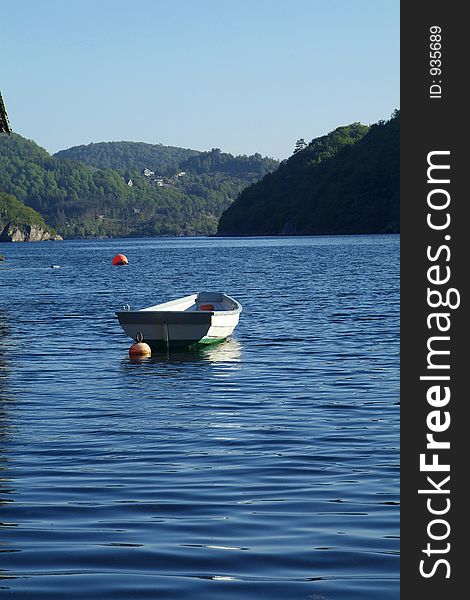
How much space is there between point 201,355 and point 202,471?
15867 mm

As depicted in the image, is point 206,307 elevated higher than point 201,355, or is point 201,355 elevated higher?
point 206,307

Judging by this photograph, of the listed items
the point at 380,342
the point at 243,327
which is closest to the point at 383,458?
the point at 380,342

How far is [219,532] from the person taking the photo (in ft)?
36.5

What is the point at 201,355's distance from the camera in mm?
30219

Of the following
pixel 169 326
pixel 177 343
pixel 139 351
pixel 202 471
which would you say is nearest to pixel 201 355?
pixel 177 343

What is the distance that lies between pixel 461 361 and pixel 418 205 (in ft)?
2.95

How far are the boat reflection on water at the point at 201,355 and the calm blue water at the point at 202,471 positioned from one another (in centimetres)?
9

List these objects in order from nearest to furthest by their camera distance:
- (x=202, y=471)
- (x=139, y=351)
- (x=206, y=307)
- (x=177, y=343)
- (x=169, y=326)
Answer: (x=202, y=471)
(x=139, y=351)
(x=169, y=326)
(x=177, y=343)
(x=206, y=307)

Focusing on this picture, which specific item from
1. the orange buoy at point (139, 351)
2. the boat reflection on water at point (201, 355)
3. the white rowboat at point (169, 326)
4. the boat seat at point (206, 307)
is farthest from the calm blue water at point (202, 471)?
the boat seat at point (206, 307)

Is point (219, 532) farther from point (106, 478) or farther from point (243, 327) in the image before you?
point (243, 327)

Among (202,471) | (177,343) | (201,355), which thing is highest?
(177,343)

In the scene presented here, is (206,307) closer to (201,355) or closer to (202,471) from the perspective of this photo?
(201,355)

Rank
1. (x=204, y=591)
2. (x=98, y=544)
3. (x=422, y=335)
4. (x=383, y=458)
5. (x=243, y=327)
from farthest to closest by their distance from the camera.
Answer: (x=243, y=327), (x=383, y=458), (x=98, y=544), (x=204, y=591), (x=422, y=335)

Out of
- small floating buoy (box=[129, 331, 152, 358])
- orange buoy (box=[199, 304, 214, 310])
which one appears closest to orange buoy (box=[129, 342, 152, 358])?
small floating buoy (box=[129, 331, 152, 358])
